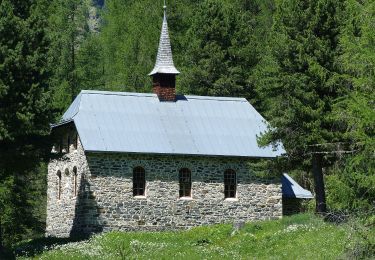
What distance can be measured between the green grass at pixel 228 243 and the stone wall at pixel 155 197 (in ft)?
4.40

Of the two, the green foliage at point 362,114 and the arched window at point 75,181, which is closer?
the green foliage at point 362,114

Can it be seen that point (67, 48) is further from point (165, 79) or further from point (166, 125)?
point (166, 125)

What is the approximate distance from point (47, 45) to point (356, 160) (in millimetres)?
14494

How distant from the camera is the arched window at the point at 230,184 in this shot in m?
35.8

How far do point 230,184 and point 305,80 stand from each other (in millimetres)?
6787

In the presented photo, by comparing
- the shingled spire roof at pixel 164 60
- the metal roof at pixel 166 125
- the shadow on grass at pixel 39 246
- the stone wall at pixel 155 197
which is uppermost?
the shingled spire roof at pixel 164 60

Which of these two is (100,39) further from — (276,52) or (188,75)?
(276,52)

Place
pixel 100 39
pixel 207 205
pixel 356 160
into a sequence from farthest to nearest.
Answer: pixel 100 39
pixel 207 205
pixel 356 160

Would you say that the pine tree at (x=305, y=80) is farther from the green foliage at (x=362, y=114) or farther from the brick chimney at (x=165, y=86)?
the green foliage at (x=362, y=114)

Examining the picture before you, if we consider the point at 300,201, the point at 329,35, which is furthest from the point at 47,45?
the point at 300,201

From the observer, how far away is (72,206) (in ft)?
116

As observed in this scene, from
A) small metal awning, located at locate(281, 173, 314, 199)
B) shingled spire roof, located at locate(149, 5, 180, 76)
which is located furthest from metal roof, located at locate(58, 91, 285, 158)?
small metal awning, located at locate(281, 173, 314, 199)

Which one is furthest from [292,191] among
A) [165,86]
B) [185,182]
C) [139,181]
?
[139,181]

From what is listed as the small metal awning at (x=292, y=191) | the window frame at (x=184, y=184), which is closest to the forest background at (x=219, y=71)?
the small metal awning at (x=292, y=191)
